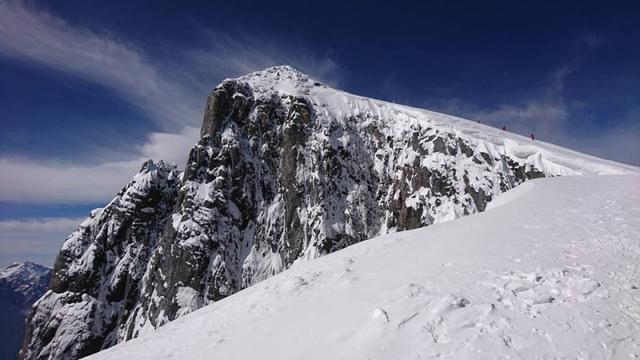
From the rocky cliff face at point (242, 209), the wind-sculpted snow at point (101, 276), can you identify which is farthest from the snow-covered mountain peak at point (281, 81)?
the wind-sculpted snow at point (101, 276)

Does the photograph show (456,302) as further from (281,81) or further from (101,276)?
(101,276)

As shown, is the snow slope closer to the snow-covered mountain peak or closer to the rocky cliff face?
the rocky cliff face

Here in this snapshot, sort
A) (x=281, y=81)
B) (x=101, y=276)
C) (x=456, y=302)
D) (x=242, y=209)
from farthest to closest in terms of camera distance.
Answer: (x=281, y=81), (x=101, y=276), (x=242, y=209), (x=456, y=302)

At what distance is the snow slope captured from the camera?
23.8 ft

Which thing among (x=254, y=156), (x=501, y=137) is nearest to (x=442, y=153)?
(x=501, y=137)

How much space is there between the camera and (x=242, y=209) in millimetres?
87188

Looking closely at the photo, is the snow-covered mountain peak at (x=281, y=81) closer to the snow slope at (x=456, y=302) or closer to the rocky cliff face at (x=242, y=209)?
the rocky cliff face at (x=242, y=209)

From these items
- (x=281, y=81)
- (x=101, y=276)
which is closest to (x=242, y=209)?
(x=281, y=81)

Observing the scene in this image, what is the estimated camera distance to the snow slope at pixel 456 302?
23.8ft

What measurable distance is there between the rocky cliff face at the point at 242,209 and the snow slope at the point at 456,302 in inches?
2103

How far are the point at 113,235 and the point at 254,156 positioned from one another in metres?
41.8

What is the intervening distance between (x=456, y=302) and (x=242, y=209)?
81.7 metres

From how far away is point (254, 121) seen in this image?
94.0m

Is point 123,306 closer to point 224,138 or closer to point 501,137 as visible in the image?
point 224,138
